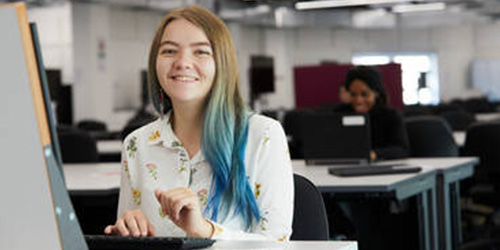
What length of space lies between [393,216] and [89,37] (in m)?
8.11

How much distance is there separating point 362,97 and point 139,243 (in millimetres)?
3501

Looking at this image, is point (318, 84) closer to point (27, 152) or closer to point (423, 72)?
point (27, 152)

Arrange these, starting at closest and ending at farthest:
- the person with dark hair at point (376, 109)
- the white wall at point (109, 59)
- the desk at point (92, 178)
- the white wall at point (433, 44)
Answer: the desk at point (92, 178) < the person with dark hair at point (376, 109) < the white wall at point (109, 59) < the white wall at point (433, 44)

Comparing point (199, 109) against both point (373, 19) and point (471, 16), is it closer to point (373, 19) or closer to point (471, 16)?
point (373, 19)

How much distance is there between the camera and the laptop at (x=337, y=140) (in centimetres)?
399

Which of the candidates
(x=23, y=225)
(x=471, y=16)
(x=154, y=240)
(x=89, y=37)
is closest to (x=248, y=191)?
(x=154, y=240)

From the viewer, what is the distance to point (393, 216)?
12.8 ft

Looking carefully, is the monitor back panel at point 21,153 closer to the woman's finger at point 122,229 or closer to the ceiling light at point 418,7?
the woman's finger at point 122,229

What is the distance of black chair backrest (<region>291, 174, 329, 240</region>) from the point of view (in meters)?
2.02

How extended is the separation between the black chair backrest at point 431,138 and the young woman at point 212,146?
347 cm

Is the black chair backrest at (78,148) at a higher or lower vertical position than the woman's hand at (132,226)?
lower

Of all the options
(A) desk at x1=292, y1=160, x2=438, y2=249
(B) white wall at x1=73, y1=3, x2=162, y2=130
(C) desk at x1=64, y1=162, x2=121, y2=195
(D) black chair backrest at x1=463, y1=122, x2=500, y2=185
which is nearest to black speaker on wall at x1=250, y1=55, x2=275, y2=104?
(B) white wall at x1=73, y1=3, x2=162, y2=130

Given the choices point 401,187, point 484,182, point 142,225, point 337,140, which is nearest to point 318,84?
point 484,182

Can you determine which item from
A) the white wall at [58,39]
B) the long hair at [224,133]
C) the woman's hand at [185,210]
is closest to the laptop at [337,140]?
the long hair at [224,133]
